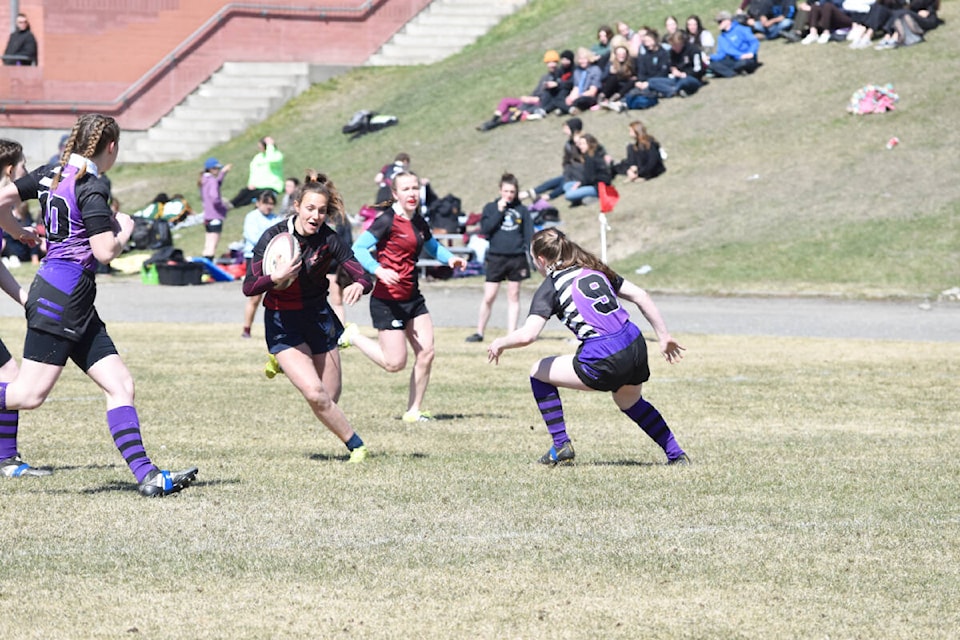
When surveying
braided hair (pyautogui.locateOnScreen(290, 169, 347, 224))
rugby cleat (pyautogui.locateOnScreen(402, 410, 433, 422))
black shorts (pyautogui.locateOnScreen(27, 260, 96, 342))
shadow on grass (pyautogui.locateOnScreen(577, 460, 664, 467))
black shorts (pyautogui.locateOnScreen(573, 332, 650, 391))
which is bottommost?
rugby cleat (pyautogui.locateOnScreen(402, 410, 433, 422))

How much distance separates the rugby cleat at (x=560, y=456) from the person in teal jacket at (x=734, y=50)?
24028 mm

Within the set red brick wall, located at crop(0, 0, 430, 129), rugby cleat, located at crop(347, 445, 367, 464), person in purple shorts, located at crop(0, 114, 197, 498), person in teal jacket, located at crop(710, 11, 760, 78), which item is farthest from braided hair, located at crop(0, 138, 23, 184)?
red brick wall, located at crop(0, 0, 430, 129)

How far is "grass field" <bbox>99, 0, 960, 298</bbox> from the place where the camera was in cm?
2558

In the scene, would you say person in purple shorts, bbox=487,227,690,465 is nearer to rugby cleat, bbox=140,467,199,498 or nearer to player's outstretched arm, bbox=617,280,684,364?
player's outstretched arm, bbox=617,280,684,364

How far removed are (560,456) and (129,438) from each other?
8.82 feet

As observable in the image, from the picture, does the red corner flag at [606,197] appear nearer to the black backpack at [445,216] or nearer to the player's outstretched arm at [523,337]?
the black backpack at [445,216]

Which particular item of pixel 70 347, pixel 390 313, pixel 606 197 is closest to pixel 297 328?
pixel 70 347

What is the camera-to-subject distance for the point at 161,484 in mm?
8461

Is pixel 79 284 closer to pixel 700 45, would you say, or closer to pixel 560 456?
pixel 560 456

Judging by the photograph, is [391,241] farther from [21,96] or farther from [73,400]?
[21,96]

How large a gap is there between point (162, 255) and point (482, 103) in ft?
37.2

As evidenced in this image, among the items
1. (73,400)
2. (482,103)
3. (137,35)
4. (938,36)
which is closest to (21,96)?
(137,35)

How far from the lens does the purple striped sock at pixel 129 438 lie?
27.9 feet

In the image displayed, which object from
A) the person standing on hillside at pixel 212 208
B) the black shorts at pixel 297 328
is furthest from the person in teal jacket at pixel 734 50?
the black shorts at pixel 297 328
